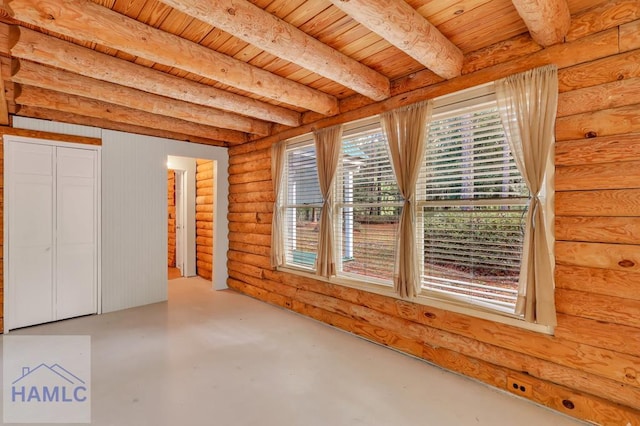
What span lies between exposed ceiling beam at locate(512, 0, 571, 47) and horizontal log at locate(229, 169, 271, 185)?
3.45m

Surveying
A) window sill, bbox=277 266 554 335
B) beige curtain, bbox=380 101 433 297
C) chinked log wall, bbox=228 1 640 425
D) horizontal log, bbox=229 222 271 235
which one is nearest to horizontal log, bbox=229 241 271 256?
horizontal log, bbox=229 222 271 235

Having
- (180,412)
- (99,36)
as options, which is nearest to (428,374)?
(180,412)

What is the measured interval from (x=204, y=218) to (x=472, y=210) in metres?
5.34

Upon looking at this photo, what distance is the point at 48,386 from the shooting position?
7.73 ft

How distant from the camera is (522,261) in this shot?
2.16 meters

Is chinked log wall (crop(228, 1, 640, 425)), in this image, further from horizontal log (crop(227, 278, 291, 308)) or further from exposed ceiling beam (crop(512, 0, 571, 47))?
horizontal log (crop(227, 278, 291, 308))

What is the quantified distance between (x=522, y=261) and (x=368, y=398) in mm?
1490

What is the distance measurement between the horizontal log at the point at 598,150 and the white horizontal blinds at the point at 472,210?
0.29 meters

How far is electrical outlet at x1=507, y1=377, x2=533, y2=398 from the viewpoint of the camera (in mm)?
2192

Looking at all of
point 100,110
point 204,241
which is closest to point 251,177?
point 100,110

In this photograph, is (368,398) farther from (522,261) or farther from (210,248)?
(210,248)

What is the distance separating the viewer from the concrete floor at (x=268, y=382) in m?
2.04

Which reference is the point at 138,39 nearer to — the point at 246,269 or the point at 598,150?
the point at 598,150

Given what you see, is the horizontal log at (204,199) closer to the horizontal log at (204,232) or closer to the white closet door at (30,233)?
the horizontal log at (204,232)
